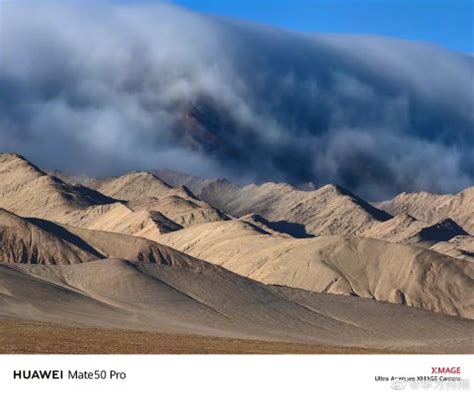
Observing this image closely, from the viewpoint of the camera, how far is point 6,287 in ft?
475

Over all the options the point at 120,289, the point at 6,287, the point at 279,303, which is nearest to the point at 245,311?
the point at 279,303

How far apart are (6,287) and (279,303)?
135 ft
